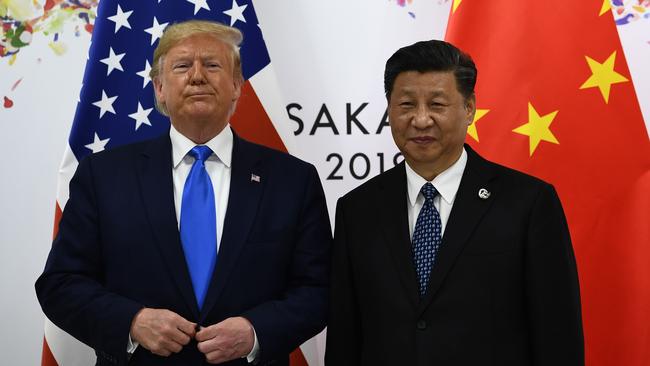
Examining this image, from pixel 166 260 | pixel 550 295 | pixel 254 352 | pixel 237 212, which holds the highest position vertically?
pixel 237 212

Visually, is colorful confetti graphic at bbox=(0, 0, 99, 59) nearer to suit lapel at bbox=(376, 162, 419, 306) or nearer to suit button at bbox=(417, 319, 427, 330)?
suit lapel at bbox=(376, 162, 419, 306)

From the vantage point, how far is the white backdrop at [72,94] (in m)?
2.85

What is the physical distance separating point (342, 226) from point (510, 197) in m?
0.43

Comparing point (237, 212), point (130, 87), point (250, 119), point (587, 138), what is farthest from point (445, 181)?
point (130, 87)

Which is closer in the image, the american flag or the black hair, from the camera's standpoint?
the black hair

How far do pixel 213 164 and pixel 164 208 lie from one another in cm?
20

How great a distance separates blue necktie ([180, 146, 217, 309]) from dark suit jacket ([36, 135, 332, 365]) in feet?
0.10

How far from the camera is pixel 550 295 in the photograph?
1720mm

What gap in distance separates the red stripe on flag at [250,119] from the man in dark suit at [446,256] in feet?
2.47

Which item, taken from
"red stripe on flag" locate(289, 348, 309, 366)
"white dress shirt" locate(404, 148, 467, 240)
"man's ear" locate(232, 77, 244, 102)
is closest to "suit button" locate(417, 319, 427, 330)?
"white dress shirt" locate(404, 148, 467, 240)

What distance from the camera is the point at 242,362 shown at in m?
1.90

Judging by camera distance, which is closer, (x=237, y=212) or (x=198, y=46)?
(x=237, y=212)

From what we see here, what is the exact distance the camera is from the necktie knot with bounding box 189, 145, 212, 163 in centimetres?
200

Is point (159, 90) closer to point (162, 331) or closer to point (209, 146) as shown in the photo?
point (209, 146)
